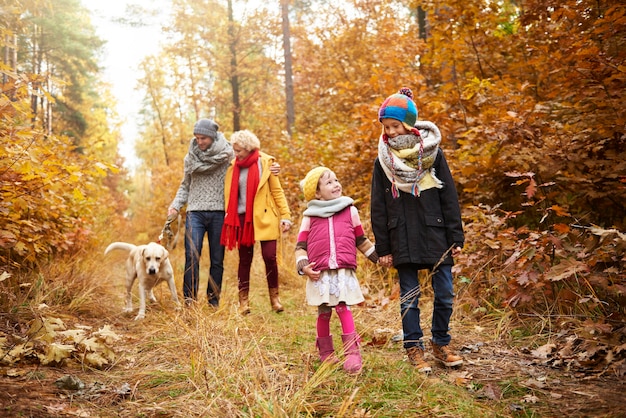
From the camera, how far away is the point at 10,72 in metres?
3.68

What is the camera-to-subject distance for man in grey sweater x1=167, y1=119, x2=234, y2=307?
5.96m

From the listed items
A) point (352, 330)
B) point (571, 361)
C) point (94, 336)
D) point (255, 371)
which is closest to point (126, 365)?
point (94, 336)

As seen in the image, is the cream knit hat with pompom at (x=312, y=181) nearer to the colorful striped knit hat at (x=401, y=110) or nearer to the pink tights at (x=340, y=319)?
the colorful striped knit hat at (x=401, y=110)

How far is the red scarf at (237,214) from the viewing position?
592 cm

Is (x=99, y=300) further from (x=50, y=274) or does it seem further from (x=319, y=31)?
(x=319, y=31)

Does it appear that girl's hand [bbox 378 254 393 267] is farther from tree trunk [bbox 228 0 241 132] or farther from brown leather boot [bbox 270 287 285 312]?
tree trunk [bbox 228 0 241 132]

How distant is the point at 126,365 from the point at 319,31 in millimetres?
16598

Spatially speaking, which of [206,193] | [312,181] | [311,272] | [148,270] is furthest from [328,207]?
[148,270]

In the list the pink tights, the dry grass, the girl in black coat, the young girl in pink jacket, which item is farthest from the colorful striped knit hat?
the dry grass

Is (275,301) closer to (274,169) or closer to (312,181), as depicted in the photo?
(274,169)

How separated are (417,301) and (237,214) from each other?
9.11 feet

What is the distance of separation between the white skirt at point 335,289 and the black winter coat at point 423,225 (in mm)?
400

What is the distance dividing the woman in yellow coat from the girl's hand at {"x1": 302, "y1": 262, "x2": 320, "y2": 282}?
2152 mm

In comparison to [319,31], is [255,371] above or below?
below
